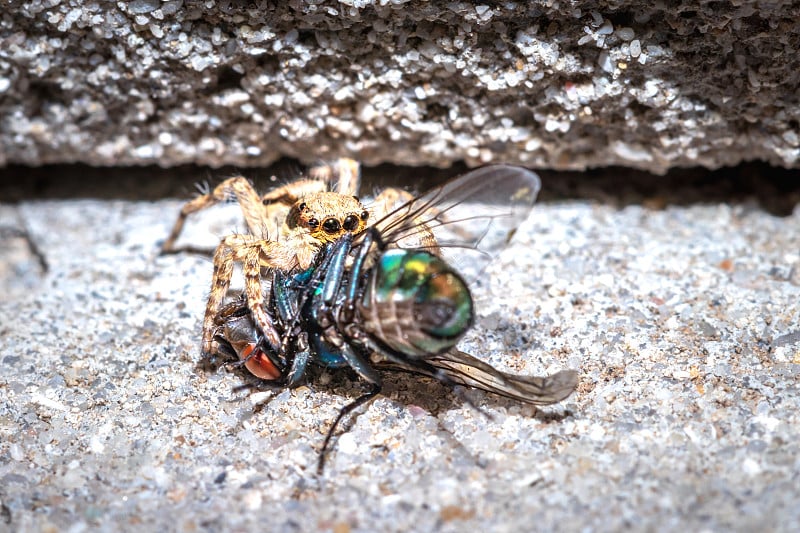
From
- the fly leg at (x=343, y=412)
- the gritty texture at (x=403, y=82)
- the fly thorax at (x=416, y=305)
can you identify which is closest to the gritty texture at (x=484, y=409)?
the fly leg at (x=343, y=412)

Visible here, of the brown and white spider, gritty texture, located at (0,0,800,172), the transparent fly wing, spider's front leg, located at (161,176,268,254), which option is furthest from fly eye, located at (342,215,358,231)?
gritty texture, located at (0,0,800,172)

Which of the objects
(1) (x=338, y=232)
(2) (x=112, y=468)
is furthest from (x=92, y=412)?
(1) (x=338, y=232)

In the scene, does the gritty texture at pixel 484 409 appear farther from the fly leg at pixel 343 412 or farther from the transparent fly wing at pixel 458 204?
the transparent fly wing at pixel 458 204

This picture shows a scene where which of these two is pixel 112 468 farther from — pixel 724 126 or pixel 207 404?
pixel 724 126

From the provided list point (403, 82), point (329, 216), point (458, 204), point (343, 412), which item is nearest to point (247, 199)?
point (329, 216)

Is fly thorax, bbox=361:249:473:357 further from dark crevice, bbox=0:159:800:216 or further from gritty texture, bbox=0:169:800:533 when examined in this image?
dark crevice, bbox=0:159:800:216

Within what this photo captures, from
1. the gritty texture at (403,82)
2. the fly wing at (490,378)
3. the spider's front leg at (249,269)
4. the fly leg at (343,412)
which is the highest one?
the gritty texture at (403,82)

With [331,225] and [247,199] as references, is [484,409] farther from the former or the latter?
[247,199]
